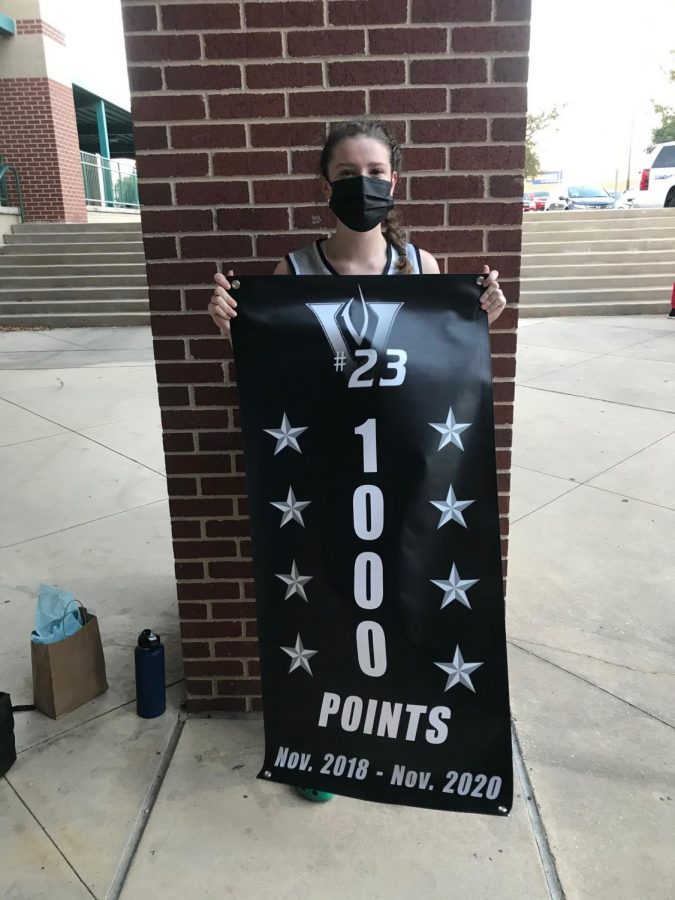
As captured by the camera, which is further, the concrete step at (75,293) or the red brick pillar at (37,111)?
the red brick pillar at (37,111)

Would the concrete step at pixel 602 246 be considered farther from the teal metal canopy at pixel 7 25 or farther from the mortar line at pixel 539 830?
the mortar line at pixel 539 830

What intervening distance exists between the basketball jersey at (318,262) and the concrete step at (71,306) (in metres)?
10.4

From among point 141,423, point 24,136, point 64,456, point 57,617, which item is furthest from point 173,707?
point 24,136

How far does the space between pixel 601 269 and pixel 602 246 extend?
882mm

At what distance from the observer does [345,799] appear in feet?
7.39

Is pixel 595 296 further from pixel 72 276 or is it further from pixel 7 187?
pixel 7 187

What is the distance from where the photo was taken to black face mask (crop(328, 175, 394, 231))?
189 cm

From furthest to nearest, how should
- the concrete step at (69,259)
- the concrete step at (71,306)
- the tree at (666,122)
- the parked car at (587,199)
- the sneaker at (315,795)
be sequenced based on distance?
the tree at (666,122)
the parked car at (587,199)
the concrete step at (69,259)
the concrete step at (71,306)
the sneaker at (315,795)

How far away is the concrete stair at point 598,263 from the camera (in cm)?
1176

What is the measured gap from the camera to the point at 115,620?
329 centimetres

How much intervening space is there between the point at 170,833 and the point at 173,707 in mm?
619

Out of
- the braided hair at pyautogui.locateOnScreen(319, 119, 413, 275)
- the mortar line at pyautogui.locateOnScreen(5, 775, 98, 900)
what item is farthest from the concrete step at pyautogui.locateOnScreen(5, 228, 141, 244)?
the mortar line at pyautogui.locateOnScreen(5, 775, 98, 900)

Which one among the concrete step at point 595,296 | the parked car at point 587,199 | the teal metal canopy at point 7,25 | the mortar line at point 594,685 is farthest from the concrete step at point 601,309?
the parked car at point 587,199

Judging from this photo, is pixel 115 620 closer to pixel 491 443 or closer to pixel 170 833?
pixel 170 833
